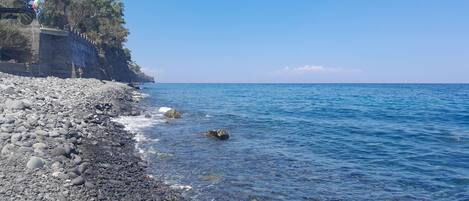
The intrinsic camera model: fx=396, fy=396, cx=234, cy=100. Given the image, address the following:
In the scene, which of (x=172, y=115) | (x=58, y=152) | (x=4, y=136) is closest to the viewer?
(x=58, y=152)

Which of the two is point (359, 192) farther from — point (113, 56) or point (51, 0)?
point (113, 56)

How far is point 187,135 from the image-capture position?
66.2ft

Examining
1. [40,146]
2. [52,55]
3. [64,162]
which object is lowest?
[64,162]

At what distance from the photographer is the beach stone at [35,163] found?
9.04 m

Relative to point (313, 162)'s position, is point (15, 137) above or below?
above

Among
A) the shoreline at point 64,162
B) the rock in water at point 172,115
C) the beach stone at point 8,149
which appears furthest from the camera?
the rock in water at point 172,115

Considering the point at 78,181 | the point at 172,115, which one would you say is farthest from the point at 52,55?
the point at 78,181

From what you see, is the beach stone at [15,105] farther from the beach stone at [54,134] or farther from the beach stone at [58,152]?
the beach stone at [58,152]

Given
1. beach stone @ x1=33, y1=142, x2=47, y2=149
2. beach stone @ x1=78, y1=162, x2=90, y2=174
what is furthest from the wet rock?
beach stone @ x1=78, y1=162, x2=90, y2=174

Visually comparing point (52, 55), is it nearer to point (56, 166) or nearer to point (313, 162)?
point (313, 162)

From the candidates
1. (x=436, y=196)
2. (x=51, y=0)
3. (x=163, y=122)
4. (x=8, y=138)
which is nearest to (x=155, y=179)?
(x=8, y=138)

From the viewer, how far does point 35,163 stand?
916 cm

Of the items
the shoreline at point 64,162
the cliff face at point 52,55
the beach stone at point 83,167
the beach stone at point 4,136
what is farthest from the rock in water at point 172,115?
the beach stone at point 83,167

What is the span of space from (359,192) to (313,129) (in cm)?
1312
